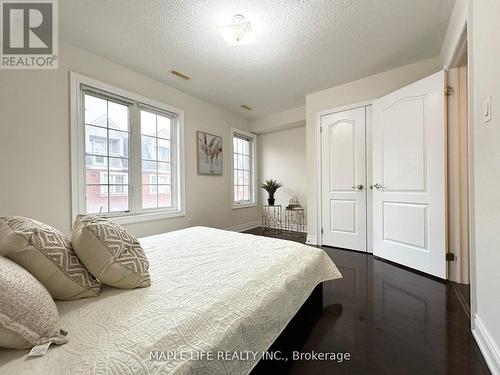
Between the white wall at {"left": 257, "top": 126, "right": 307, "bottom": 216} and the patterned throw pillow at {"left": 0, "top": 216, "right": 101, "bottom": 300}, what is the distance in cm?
392

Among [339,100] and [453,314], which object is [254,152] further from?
[453,314]

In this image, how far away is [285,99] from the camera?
3.68 meters

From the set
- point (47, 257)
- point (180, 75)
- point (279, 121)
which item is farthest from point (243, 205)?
point (47, 257)

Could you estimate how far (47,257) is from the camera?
800mm

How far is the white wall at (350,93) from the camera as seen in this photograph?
2.58m

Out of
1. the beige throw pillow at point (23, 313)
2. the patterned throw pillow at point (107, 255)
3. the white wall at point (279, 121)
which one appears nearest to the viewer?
the beige throw pillow at point (23, 313)

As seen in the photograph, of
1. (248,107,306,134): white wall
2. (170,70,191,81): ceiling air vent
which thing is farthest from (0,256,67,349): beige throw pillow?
(248,107,306,134): white wall

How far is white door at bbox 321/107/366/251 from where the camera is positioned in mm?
2979

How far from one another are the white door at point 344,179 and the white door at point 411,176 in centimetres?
22

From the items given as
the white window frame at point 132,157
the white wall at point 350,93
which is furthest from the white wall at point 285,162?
the white window frame at point 132,157

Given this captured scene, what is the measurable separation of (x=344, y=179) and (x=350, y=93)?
4.03ft

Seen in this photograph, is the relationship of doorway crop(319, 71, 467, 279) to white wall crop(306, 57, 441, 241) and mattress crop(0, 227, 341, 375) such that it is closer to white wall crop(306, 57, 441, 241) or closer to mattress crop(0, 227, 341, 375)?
white wall crop(306, 57, 441, 241)

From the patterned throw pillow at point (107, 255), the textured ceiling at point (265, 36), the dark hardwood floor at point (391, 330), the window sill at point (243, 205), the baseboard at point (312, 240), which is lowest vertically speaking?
the dark hardwood floor at point (391, 330)

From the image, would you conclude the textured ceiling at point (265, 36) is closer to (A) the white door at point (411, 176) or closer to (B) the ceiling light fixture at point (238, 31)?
(B) the ceiling light fixture at point (238, 31)
